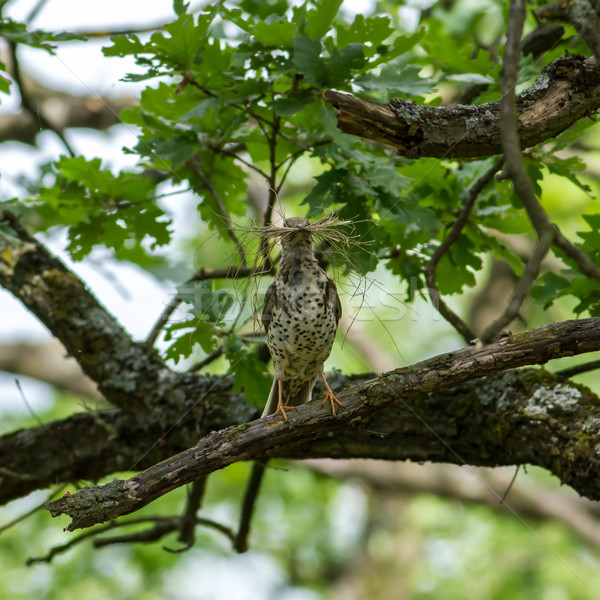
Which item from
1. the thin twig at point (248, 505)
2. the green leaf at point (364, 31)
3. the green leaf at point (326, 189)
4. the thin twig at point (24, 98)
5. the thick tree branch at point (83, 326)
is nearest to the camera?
the green leaf at point (364, 31)

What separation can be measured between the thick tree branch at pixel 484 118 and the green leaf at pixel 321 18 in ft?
2.09

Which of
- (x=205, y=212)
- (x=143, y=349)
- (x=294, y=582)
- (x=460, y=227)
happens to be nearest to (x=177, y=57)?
(x=205, y=212)

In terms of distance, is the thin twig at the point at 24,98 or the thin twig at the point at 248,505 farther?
the thin twig at the point at 24,98

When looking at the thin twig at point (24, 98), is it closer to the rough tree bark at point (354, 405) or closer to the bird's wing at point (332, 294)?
the rough tree bark at point (354, 405)

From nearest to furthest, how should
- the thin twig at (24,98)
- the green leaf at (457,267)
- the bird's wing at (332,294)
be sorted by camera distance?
the green leaf at (457,267) → the bird's wing at (332,294) → the thin twig at (24,98)

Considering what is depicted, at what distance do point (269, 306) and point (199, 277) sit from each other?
1.64ft

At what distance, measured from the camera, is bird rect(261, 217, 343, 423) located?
4102 mm

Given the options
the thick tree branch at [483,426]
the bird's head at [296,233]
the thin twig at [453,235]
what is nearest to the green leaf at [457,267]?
the thin twig at [453,235]

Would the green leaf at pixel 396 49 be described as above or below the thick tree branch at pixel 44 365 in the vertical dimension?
below

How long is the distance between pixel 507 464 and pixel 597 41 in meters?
2.29

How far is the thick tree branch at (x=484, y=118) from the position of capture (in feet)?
9.55

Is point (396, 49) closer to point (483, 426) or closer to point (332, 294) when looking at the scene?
point (332, 294)

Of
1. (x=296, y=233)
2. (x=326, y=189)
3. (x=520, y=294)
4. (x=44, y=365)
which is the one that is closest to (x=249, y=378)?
(x=296, y=233)

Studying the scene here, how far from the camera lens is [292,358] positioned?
4.20 meters
